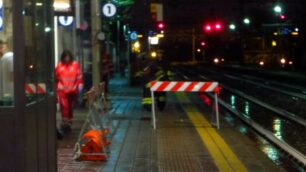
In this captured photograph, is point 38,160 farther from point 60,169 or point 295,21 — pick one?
point 295,21

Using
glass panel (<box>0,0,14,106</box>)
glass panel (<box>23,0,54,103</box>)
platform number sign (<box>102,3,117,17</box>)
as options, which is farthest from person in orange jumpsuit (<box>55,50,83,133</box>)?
glass panel (<box>0,0,14,106</box>)

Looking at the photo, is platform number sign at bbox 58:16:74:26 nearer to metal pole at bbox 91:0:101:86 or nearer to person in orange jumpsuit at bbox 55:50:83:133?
metal pole at bbox 91:0:101:86

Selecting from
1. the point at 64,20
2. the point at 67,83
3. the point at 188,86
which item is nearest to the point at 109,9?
the point at 64,20

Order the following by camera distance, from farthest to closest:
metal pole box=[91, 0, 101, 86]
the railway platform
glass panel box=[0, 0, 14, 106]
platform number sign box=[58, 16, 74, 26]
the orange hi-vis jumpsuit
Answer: metal pole box=[91, 0, 101, 86] < platform number sign box=[58, 16, 74, 26] < the orange hi-vis jumpsuit < the railway platform < glass panel box=[0, 0, 14, 106]

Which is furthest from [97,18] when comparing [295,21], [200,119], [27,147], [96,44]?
[295,21]

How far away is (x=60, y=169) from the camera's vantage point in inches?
374

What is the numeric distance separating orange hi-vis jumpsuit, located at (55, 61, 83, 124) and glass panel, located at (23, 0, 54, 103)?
6882 mm

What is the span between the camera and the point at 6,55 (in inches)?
228

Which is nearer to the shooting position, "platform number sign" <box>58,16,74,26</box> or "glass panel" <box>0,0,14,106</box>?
"glass panel" <box>0,0,14,106</box>

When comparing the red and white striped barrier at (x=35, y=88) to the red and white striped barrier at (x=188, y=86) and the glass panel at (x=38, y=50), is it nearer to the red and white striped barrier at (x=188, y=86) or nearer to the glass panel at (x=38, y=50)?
the glass panel at (x=38, y=50)

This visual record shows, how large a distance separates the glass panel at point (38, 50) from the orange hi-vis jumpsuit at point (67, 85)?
6.88 meters

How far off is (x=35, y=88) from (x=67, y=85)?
778 centimetres

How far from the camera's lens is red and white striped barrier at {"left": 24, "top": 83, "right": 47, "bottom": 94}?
19.1ft

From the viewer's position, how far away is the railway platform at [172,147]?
977 cm
